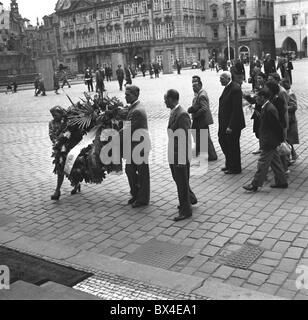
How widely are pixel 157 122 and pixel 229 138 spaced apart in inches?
274

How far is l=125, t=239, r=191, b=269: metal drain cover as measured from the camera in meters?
5.19

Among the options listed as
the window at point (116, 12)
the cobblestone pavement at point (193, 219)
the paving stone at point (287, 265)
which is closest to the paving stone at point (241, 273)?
the cobblestone pavement at point (193, 219)

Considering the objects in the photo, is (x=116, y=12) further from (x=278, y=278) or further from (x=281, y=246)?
(x=278, y=278)

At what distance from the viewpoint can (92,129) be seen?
725 cm

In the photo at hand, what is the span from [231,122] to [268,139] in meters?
1.11

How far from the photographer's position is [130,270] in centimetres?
498

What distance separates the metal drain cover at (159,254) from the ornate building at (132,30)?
66720mm

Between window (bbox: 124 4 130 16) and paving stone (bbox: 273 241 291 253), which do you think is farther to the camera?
window (bbox: 124 4 130 16)

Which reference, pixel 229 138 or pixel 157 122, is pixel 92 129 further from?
pixel 157 122

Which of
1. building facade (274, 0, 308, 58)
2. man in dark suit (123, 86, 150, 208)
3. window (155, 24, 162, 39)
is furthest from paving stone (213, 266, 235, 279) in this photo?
window (155, 24, 162, 39)

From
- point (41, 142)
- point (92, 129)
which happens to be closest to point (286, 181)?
point (92, 129)

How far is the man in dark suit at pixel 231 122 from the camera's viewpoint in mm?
8000

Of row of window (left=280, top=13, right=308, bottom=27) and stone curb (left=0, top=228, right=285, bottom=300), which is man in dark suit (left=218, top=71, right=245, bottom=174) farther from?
row of window (left=280, top=13, right=308, bottom=27)

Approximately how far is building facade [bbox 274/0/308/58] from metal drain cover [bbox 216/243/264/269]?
67934 mm
